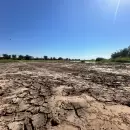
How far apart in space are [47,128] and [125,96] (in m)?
2.28

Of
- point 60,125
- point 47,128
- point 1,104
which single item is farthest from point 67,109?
point 1,104

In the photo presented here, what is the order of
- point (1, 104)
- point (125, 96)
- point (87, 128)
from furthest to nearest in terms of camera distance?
1. point (125, 96)
2. point (1, 104)
3. point (87, 128)

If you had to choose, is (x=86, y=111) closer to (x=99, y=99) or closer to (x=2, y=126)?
(x=99, y=99)

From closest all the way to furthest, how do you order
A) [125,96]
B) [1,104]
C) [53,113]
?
[53,113]
[1,104]
[125,96]

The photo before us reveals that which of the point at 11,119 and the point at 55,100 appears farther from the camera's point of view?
the point at 55,100

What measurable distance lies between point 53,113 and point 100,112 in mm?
913

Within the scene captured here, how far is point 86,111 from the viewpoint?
2342 mm

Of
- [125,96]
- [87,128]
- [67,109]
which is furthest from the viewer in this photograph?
[125,96]

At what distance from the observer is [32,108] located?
251cm

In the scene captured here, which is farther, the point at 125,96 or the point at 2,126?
the point at 125,96

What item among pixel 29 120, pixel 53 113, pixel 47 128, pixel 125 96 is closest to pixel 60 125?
pixel 47 128

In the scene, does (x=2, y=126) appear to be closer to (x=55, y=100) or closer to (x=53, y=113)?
(x=53, y=113)

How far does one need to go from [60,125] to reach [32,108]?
848 mm

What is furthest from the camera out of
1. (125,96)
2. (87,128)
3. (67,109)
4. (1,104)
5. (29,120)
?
(125,96)
